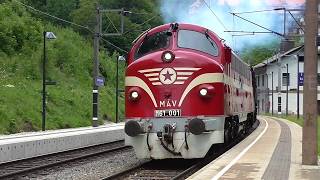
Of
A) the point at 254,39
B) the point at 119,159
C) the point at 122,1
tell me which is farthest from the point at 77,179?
the point at 122,1

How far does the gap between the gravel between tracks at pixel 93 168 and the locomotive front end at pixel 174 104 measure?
4.22ft

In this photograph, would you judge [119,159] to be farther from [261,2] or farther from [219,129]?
[261,2]

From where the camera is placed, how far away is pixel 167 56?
14.4 m

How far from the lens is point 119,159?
60.3 ft

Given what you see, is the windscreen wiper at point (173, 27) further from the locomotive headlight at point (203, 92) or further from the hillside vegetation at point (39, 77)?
the hillside vegetation at point (39, 77)

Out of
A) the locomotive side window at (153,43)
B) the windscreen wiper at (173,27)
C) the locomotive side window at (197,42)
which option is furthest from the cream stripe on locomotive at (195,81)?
the windscreen wiper at (173,27)

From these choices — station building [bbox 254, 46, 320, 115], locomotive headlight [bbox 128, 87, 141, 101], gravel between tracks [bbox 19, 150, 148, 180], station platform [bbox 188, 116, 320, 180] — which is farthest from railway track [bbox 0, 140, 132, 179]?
station building [bbox 254, 46, 320, 115]

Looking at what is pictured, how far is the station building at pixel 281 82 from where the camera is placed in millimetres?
74188

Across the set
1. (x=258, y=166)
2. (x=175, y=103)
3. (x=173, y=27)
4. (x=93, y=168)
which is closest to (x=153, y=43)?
(x=173, y=27)

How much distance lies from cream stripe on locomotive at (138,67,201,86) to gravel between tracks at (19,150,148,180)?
2622 mm

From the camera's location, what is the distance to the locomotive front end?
46.0 feet

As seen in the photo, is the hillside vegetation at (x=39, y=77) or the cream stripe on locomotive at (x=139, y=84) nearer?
the cream stripe on locomotive at (x=139, y=84)

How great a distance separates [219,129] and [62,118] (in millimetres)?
21961

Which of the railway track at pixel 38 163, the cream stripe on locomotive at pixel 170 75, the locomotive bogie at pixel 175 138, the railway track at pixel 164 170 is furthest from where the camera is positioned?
the railway track at pixel 38 163
